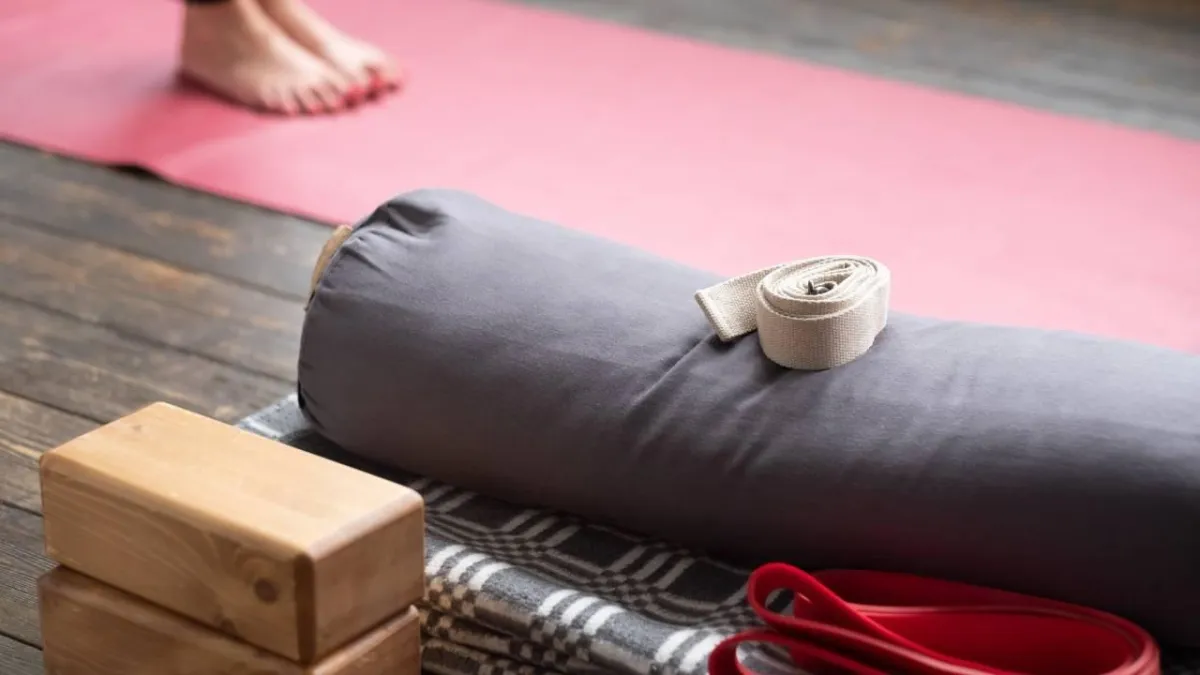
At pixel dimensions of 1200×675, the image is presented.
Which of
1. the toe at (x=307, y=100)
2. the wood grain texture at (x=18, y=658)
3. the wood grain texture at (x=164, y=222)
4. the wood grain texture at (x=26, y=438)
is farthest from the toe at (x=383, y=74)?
the wood grain texture at (x=18, y=658)

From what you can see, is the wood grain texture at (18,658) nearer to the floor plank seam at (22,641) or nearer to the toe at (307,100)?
the floor plank seam at (22,641)

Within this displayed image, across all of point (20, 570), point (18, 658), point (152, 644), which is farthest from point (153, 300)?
point (152, 644)

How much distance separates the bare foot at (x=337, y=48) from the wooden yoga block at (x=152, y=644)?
154cm

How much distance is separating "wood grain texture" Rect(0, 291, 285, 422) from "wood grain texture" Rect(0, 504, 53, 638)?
210mm

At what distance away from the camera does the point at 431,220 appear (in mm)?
1349

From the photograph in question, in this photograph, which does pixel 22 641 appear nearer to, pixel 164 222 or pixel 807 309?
pixel 807 309

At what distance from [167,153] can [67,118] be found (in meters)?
0.23

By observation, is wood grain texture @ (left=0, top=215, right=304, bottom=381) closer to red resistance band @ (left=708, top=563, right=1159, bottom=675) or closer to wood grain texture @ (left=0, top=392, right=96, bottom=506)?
wood grain texture @ (left=0, top=392, right=96, bottom=506)

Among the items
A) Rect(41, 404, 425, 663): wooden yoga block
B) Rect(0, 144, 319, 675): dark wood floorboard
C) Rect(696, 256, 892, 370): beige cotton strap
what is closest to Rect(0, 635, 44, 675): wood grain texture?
Rect(0, 144, 319, 675): dark wood floorboard

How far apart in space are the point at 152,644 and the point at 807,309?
516 mm

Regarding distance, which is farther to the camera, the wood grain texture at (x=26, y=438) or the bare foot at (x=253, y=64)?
the bare foot at (x=253, y=64)

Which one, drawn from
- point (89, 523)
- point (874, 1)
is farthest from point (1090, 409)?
point (874, 1)

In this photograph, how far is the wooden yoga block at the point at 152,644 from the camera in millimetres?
1027

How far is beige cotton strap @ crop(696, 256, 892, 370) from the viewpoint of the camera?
1165mm
